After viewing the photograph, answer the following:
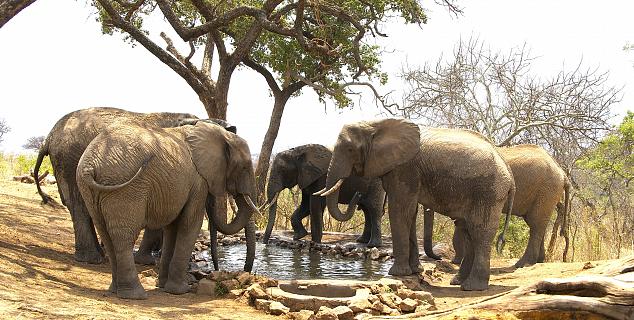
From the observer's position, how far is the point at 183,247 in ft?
30.1

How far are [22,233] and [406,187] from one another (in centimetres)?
675

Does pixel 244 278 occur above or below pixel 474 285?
below

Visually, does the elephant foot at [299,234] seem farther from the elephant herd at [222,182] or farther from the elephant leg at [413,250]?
the elephant leg at [413,250]

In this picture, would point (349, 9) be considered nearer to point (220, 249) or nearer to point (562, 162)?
point (562, 162)

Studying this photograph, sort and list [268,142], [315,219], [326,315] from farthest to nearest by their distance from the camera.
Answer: [268,142]
[315,219]
[326,315]

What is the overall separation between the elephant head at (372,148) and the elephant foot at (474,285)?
209 centimetres

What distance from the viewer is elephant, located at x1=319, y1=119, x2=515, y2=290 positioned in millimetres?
10305

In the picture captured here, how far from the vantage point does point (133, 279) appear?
327 inches

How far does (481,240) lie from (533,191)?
3.18 m

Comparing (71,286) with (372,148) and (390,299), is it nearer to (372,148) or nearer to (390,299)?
(390,299)

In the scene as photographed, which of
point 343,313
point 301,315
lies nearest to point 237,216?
point 301,315

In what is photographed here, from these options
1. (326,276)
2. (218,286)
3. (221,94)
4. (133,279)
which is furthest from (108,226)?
(221,94)

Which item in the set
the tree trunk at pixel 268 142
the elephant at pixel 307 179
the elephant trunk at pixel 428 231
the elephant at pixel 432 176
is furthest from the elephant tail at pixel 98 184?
the tree trunk at pixel 268 142

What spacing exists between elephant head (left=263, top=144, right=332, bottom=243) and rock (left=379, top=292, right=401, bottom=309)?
268 inches
